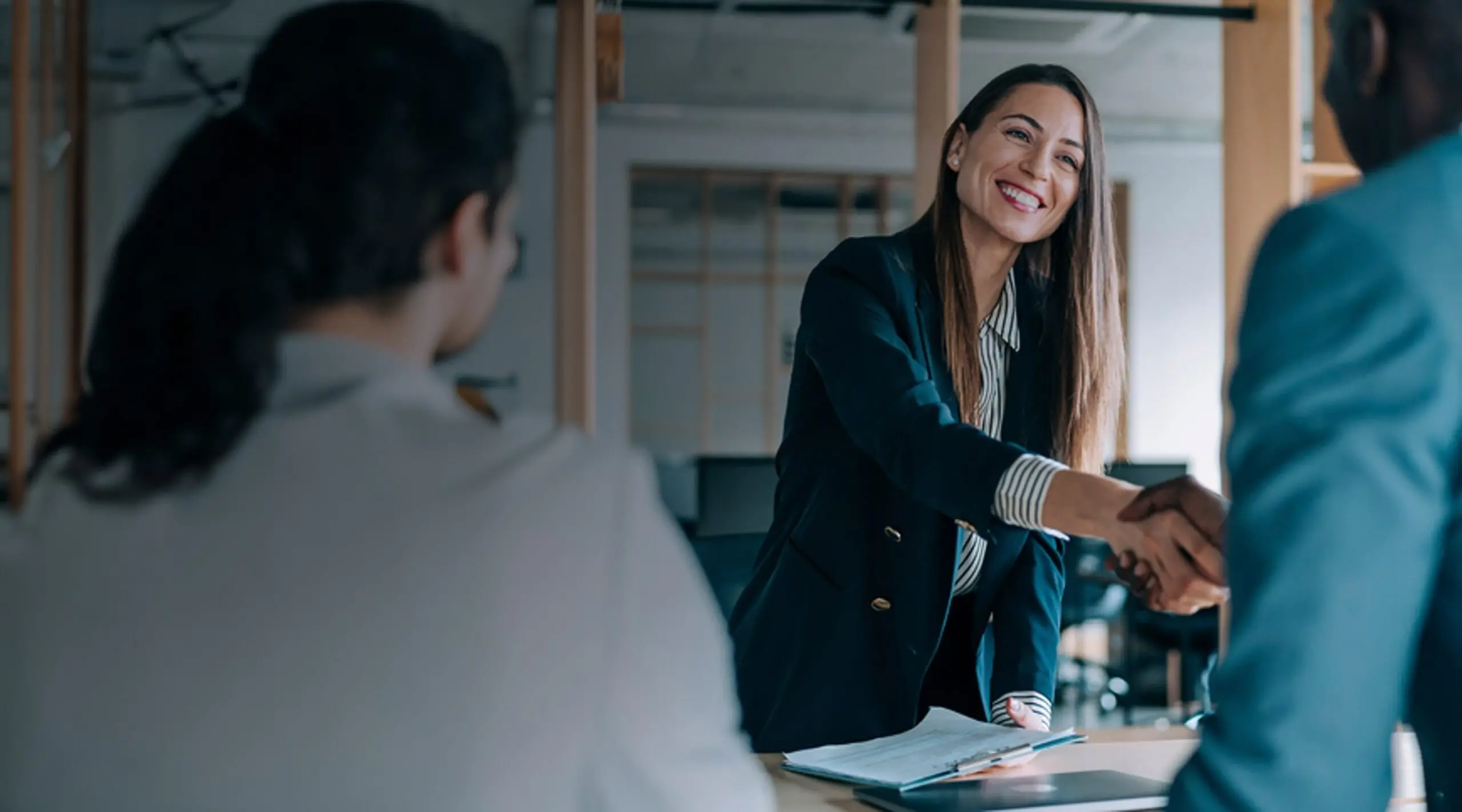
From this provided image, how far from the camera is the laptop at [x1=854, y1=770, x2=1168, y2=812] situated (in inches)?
46.4

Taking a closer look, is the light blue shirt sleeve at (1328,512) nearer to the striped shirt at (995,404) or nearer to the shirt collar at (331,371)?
the shirt collar at (331,371)

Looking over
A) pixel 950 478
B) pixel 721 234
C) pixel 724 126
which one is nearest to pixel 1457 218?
pixel 950 478

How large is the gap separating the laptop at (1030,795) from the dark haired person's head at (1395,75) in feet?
2.08

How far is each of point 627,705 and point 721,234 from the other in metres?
10.2

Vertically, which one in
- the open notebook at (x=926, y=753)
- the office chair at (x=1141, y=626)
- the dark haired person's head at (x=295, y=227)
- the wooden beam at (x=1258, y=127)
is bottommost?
the office chair at (x=1141, y=626)

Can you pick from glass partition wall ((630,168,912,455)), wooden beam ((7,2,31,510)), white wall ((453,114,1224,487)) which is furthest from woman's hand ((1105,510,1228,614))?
glass partition wall ((630,168,912,455))

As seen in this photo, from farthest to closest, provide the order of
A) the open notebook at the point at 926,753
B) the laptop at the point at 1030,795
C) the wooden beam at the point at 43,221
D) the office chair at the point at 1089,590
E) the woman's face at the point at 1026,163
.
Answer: the office chair at the point at 1089,590 < the wooden beam at the point at 43,221 < the woman's face at the point at 1026,163 < the open notebook at the point at 926,753 < the laptop at the point at 1030,795

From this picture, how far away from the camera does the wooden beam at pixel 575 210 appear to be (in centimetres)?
255

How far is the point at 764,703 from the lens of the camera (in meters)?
1.82

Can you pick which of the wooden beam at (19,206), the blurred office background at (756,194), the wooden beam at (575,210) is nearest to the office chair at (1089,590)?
the blurred office background at (756,194)

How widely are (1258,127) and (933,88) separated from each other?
849mm

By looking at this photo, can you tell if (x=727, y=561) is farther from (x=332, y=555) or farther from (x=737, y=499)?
(x=332, y=555)

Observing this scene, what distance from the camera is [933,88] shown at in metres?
2.98

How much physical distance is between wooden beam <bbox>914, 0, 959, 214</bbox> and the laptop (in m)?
1.80
